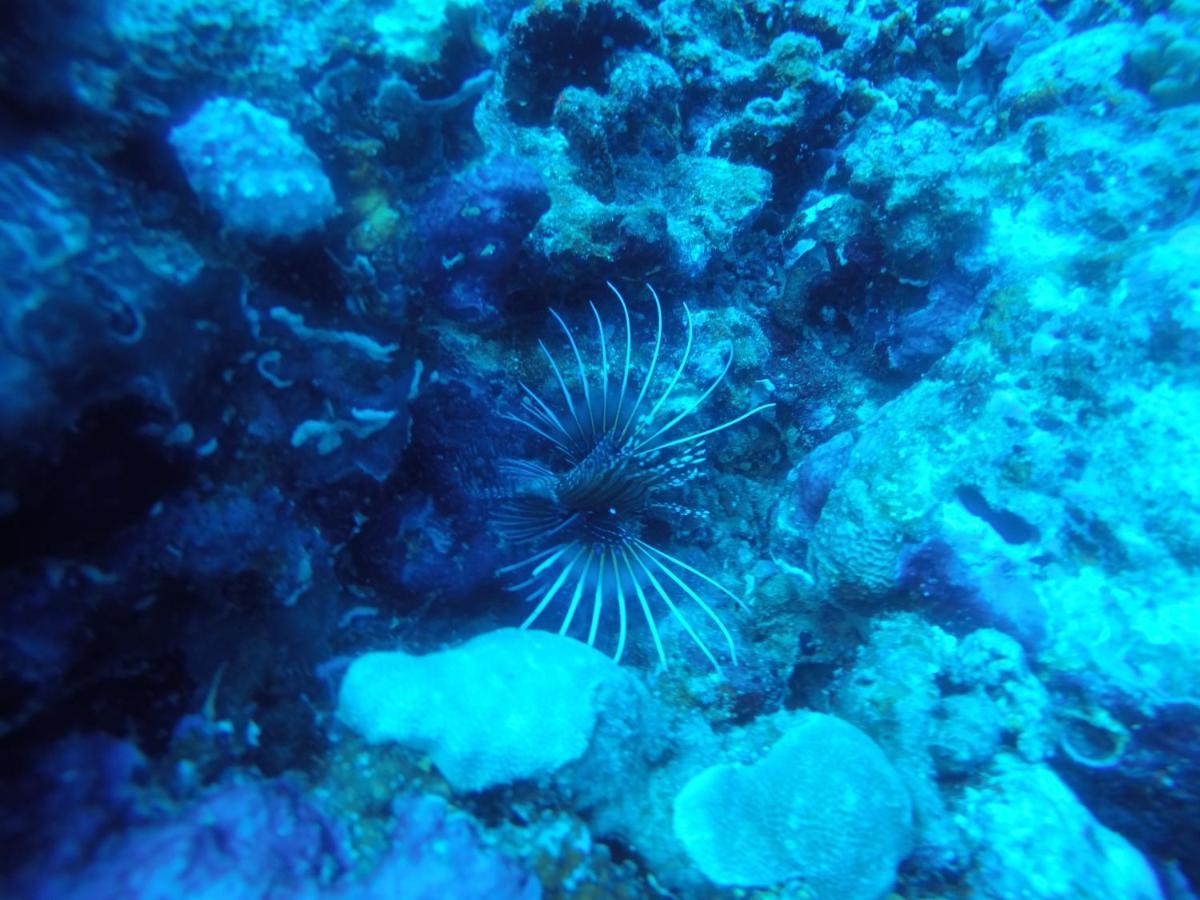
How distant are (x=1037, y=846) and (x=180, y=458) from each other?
363 centimetres

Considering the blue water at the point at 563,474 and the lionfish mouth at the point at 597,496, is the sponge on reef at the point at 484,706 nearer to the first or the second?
the blue water at the point at 563,474

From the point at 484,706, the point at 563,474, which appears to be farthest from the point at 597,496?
the point at 484,706

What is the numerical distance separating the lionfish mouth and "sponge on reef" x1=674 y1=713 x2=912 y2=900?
2.09ft

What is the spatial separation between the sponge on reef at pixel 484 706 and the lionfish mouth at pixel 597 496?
1.49 feet

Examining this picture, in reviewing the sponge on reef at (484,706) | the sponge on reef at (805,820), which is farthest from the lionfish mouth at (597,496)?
the sponge on reef at (805,820)

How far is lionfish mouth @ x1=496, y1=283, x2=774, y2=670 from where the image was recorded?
3236 mm

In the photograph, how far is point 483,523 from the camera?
3121 millimetres

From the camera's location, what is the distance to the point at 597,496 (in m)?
3.31

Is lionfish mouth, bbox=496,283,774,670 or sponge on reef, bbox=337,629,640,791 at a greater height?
lionfish mouth, bbox=496,283,774,670

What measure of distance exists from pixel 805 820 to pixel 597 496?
167 centimetres

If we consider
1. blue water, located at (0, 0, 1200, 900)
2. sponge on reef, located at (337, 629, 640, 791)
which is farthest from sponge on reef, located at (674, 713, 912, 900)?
sponge on reef, located at (337, 629, 640, 791)

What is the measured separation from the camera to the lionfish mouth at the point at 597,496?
3236mm

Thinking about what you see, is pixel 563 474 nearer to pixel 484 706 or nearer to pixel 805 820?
pixel 484 706

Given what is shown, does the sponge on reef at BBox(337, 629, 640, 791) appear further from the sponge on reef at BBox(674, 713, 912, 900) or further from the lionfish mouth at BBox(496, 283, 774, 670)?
the sponge on reef at BBox(674, 713, 912, 900)
